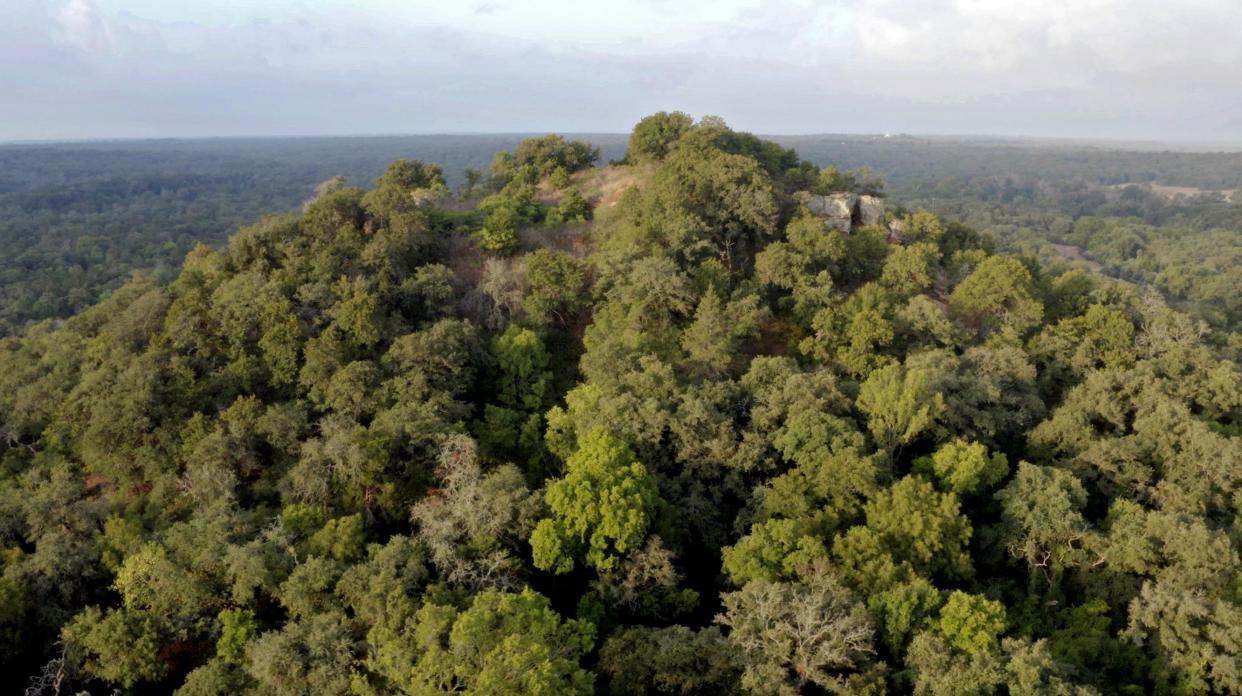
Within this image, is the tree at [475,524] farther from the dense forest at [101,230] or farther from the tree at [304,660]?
the dense forest at [101,230]

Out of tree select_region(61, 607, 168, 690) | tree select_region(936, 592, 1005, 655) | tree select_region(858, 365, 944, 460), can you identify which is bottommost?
tree select_region(61, 607, 168, 690)

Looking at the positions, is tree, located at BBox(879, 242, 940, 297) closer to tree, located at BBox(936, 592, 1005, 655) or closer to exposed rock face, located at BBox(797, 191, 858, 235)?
exposed rock face, located at BBox(797, 191, 858, 235)

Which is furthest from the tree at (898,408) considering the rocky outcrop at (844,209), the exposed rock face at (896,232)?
the exposed rock face at (896,232)

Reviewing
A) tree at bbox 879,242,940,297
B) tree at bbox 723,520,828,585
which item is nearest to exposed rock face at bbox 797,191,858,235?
tree at bbox 879,242,940,297

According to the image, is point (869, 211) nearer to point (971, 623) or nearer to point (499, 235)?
point (499, 235)

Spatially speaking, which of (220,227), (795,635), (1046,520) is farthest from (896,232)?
(220,227)

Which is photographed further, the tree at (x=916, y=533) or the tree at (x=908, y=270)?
the tree at (x=908, y=270)
